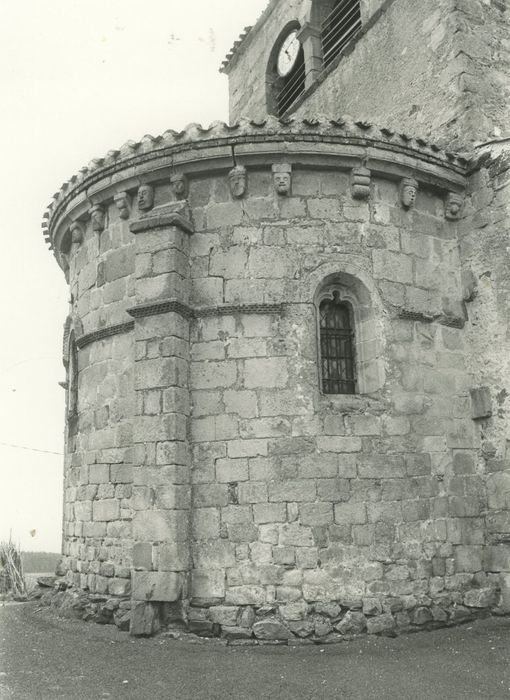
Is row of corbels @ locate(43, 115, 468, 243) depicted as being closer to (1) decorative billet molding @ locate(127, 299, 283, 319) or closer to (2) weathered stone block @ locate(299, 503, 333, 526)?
(1) decorative billet molding @ locate(127, 299, 283, 319)

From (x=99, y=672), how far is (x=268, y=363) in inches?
126

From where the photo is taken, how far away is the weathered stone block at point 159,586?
21.1 ft

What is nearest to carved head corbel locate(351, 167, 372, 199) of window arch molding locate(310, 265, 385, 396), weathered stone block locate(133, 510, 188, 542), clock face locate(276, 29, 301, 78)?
window arch molding locate(310, 265, 385, 396)

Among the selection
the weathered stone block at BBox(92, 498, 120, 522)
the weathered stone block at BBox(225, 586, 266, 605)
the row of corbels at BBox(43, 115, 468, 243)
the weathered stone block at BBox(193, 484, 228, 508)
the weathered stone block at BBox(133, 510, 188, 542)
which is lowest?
the weathered stone block at BBox(225, 586, 266, 605)

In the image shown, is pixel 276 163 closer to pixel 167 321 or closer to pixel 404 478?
pixel 167 321

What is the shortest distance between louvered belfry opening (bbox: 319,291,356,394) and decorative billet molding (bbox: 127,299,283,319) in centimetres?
Answer: 64

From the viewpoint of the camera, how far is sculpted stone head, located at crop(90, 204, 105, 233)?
26.3 feet

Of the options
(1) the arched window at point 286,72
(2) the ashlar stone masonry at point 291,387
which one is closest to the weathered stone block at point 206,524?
(2) the ashlar stone masonry at point 291,387

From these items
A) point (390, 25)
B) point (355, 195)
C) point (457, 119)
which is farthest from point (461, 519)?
point (390, 25)

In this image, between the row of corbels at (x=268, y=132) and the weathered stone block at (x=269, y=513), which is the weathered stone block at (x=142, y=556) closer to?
the weathered stone block at (x=269, y=513)

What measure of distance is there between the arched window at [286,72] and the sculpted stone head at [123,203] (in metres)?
5.92

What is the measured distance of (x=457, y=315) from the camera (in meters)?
7.81

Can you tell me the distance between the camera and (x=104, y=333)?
310 inches

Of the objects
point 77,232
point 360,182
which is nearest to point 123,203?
Answer: point 77,232
